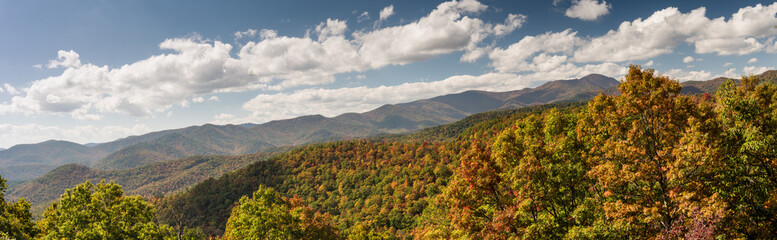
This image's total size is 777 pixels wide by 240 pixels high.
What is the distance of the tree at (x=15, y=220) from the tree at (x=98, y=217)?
83cm

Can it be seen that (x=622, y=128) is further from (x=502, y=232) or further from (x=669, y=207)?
(x=502, y=232)

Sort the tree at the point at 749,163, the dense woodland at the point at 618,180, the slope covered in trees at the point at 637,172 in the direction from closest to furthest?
the slope covered in trees at the point at 637,172 → the dense woodland at the point at 618,180 → the tree at the point at 749,163

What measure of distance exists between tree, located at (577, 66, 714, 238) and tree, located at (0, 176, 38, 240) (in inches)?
1214

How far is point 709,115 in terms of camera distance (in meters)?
15.7

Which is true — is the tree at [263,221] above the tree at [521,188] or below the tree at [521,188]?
below

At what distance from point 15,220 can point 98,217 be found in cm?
406

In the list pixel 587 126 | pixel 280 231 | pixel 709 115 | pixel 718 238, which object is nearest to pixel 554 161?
pixel 587 126

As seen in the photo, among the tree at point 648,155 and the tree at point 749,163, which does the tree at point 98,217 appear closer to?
the tree at point 648,155

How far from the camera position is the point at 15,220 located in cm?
2119

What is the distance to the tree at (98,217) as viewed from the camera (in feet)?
72.6

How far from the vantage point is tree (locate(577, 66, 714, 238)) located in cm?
1270

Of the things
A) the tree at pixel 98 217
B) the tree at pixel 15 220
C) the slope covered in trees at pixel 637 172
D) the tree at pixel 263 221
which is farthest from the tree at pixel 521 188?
the tree at pixel 15 220

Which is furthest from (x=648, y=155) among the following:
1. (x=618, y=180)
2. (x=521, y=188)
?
(x=521, y=188)

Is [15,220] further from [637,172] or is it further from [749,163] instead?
[749,163]
